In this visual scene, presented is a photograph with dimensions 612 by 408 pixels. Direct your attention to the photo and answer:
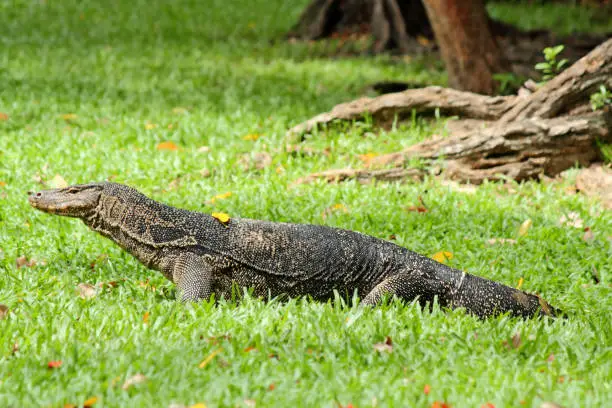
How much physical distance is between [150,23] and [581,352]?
500 inches

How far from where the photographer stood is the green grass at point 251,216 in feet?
11.4

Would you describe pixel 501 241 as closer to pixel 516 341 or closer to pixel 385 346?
pixel 516 341

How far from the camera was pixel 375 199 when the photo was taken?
6.77 metres

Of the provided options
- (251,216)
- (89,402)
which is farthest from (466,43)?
(89,402)

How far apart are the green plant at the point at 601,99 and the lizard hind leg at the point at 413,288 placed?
3540 millimetres

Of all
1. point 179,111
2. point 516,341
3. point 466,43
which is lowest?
point 516,341

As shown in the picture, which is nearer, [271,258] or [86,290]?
[271,258]

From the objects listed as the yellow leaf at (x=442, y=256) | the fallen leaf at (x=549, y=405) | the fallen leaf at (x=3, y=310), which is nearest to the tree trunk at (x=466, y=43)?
the yellow leaf at (x=442, y=256)

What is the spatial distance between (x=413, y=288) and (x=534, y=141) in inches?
126

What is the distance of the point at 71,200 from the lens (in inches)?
190

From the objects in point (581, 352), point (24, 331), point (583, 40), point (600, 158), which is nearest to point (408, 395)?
point (581, 352)

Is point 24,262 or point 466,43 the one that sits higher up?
point 466,43

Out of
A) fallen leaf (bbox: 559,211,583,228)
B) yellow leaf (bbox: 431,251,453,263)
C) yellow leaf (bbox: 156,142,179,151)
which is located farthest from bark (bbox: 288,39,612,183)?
yellow leaf (bbox: 431,251,453,263)

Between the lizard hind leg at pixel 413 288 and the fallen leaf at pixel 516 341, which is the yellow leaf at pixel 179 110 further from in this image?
the fallen leaf at pixel 516 341
